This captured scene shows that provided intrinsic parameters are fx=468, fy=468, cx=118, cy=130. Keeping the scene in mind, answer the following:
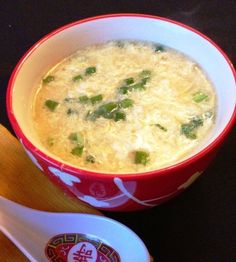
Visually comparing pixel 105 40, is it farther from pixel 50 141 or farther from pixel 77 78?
pixel 50 141

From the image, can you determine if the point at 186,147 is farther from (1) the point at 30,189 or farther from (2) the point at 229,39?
(2) the point at 229,39

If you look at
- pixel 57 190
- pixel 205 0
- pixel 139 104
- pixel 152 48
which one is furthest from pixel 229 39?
pixel 57 190

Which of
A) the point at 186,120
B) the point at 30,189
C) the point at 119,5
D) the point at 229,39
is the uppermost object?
the point at 119,5

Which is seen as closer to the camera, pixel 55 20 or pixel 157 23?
pixel 157 23

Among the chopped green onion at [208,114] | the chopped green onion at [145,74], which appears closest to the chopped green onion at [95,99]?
the chopped green onion at [145,74]

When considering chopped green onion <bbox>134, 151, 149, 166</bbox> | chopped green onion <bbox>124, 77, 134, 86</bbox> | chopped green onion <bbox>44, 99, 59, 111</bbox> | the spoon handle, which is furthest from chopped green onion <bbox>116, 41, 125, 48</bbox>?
the spoon handle

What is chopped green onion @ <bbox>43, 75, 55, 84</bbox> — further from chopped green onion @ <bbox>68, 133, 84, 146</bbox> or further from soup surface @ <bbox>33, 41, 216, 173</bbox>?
chopped green onion @ <bbox>68, 133, 84, 146</bbox>
